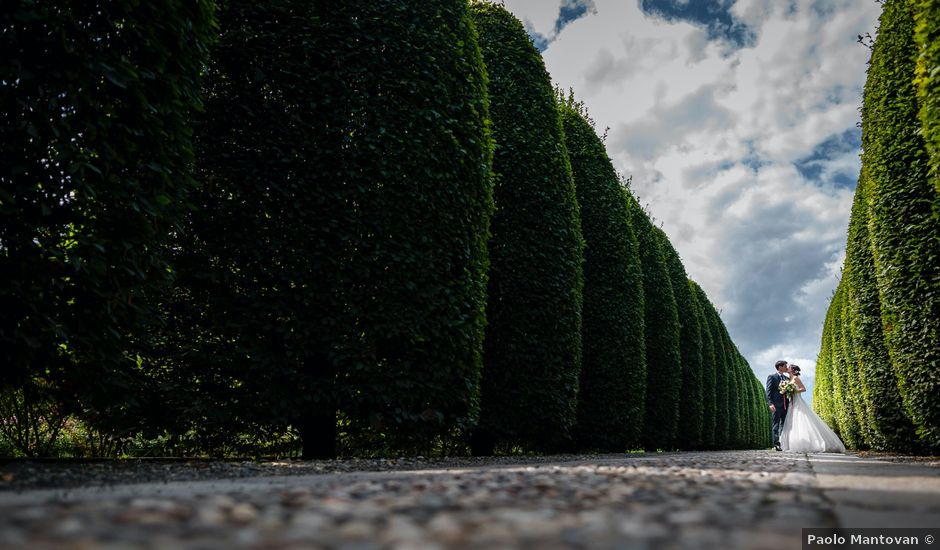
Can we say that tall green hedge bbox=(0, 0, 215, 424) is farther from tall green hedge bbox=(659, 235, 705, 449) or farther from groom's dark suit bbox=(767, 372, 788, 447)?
tall green hedge bbox=(659, 235, 705, 449)

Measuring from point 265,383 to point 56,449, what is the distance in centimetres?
422

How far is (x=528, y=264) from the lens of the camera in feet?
30.6

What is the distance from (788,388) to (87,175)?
15.6 meters

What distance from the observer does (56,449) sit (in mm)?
7672

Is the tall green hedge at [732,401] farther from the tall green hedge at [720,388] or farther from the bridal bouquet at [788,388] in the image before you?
the bridal bouquet at [788,388]

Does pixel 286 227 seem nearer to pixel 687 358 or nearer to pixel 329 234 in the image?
pixel 329 234

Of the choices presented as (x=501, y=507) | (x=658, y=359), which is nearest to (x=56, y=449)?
(x=501, y=507)

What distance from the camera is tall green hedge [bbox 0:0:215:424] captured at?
12.5 ft

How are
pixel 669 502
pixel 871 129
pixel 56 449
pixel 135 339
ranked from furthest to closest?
pixel 871 129
pixel 56 449
pixel 135 339
pixel 669 502

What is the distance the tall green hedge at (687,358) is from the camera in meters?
18.9

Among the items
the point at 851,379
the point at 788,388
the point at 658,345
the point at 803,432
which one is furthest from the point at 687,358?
the point at 803,432

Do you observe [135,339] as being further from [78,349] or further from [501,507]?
[501,507]

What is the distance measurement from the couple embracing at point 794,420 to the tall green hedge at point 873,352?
185cm

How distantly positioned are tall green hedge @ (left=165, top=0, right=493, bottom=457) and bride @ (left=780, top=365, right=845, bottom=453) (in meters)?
10.8
